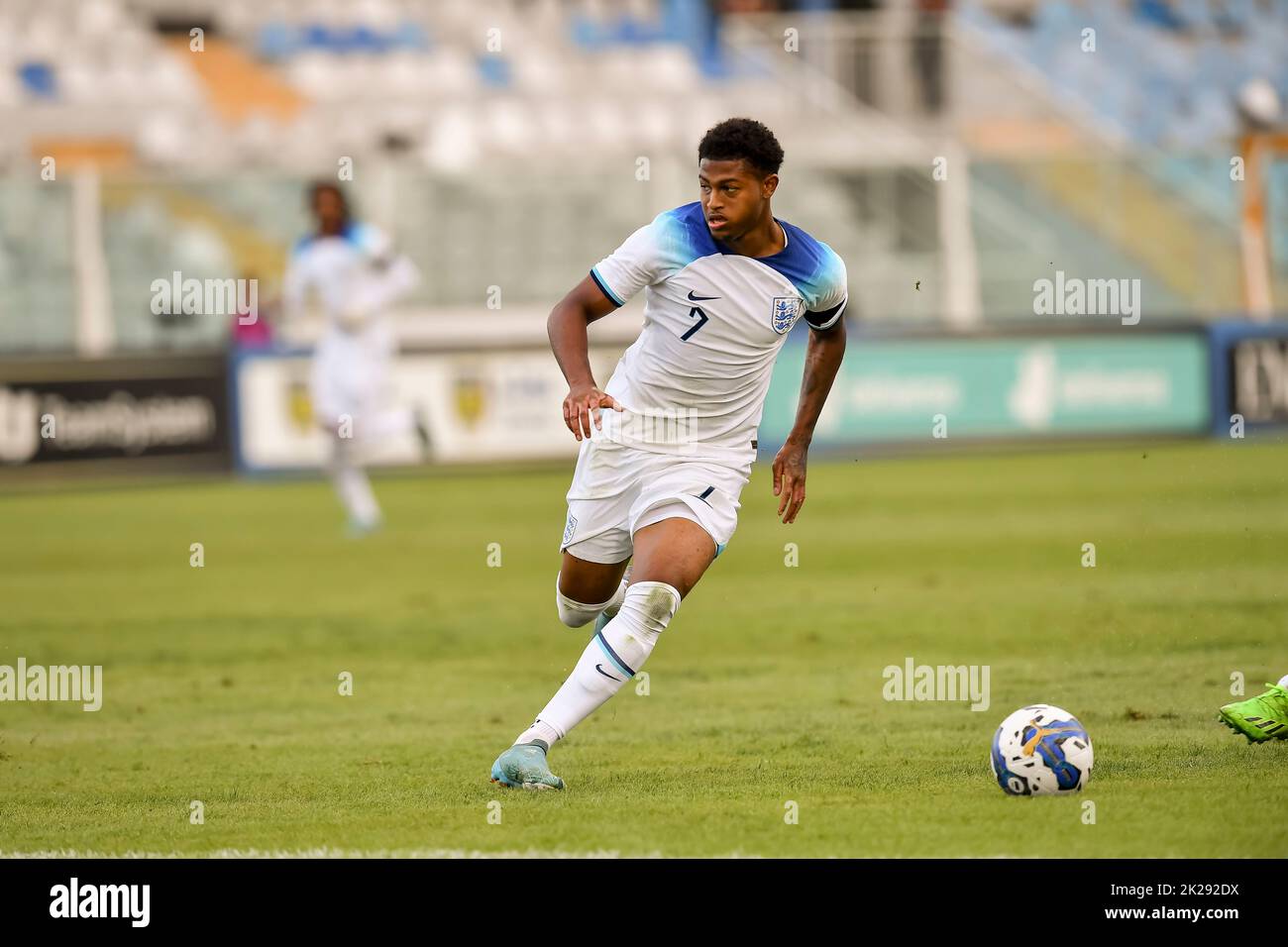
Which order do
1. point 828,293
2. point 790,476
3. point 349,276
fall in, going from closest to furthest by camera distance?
point 828,293
point 790,476
point 349,276

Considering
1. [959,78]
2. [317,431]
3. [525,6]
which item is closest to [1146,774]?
[317,431]

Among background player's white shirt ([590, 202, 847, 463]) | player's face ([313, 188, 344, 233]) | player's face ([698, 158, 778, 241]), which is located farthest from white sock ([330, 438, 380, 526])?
player's face ([698, 158, 778, 241])

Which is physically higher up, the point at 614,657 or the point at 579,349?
the point at 579,349

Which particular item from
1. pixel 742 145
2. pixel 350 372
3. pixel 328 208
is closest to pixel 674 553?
pixel 742 145

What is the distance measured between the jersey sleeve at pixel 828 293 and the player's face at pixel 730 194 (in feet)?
1.49

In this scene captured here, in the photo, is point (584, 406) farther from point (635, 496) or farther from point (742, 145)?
point (742, 145)

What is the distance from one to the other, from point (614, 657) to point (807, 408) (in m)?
1.40

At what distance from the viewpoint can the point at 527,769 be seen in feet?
22.7

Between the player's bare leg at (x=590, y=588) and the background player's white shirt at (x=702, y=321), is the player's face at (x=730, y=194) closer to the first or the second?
the background player's white shirt at (x=702, y=321)

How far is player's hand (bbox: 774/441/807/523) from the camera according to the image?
24.7 ft

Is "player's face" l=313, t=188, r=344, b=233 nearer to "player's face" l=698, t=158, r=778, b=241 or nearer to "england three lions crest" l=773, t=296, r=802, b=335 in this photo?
"england three lions crest" l=773, t=296, r=802, b=335

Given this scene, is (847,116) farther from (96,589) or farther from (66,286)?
(96,589)

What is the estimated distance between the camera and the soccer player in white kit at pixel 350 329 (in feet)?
57.7

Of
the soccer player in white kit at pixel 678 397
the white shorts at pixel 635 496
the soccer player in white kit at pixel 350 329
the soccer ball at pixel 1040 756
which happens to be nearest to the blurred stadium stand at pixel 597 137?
the soccer player in white kit at pixel 350 329
